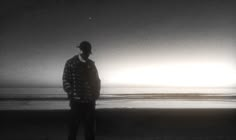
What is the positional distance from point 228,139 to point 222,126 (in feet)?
3.37

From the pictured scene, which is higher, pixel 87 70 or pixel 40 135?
pixel 87 70

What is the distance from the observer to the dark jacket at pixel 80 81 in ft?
16.5

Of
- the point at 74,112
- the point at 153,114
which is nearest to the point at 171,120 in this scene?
the point at 153,114

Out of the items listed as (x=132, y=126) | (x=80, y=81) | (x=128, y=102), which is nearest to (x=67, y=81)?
(x=80, y=81)

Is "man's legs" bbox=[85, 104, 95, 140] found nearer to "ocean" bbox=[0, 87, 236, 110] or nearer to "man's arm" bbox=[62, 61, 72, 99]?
"man's arm" bbox=[62, 61, 72, 99]

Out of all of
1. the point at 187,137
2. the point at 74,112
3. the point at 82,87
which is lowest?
the point at 187,137

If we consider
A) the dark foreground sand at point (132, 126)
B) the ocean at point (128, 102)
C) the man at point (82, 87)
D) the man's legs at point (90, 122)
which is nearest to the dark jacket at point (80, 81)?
the man at point (82, 87)

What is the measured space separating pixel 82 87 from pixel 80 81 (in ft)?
0.33

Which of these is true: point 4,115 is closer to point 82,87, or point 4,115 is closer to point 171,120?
point 82,87

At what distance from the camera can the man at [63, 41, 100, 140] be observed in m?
5.03

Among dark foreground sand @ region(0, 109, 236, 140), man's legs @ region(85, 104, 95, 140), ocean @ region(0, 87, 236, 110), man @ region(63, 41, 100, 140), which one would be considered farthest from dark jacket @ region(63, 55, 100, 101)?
ocean @ region(0, 87, 236, 110)

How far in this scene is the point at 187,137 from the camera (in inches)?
236

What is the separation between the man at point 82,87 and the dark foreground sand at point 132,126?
1.02 m

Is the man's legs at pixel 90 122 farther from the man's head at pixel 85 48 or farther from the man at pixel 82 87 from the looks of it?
the man's head at pixel 85 48
